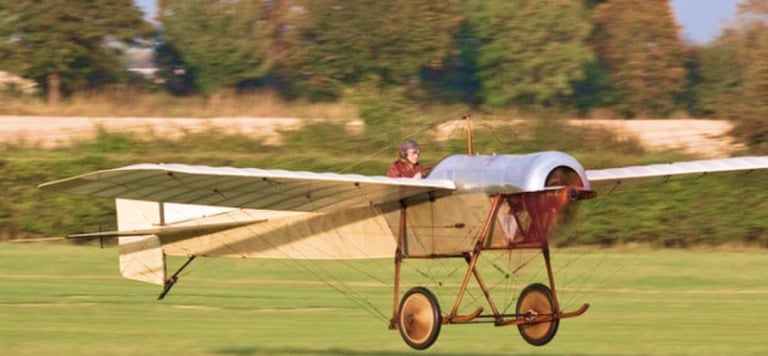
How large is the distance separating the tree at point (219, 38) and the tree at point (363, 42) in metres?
1.61

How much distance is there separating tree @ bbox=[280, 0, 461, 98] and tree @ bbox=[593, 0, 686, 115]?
726 cm

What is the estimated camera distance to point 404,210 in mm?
15203

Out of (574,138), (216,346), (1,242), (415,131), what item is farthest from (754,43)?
(216,346)

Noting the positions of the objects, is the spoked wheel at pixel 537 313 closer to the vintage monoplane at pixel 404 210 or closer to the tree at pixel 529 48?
the vintage monoplane at pixel 404 210

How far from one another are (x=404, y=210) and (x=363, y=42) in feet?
171

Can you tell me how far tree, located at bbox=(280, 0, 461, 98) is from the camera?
6650 centimetres

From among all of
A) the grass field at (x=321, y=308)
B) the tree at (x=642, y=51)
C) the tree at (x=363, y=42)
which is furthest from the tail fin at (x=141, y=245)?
the tree at (x=642, y=51)

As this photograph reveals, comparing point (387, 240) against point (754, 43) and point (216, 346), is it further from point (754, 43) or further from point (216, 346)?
point (754, 43)

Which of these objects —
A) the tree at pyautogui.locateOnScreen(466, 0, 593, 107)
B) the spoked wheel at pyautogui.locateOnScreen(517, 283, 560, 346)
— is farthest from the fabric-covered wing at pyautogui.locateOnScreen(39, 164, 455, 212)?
the tree at pyautogui.locateOnScreen(466, 0, 593, 107)

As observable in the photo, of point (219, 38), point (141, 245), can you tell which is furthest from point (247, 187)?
point (219, 38)

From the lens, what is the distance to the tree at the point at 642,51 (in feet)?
215

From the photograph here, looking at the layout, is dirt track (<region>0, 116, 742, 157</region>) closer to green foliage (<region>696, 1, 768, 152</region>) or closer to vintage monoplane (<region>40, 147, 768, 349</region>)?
green foliage (<region>696, 1, 768, 152</region>)

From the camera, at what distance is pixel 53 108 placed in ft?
166

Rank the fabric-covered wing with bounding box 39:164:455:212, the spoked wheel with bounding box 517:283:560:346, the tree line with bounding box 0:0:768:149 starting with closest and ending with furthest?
1. the fabric-covered wing with bounding box 39:164:455:212
2. the spoked wheel with bounding box 517:283:560:346
3. the tree line with bounding box 0:0:768:149
